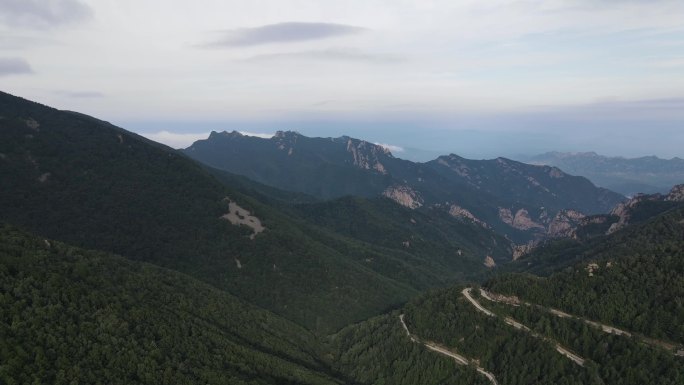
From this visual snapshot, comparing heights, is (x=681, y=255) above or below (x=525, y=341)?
above

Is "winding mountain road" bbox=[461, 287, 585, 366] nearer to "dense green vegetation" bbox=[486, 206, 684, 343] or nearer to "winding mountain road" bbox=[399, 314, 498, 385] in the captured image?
"dense green vegetation" bbox=[486, 206, 684, 343]

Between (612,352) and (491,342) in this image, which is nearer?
(612,352)

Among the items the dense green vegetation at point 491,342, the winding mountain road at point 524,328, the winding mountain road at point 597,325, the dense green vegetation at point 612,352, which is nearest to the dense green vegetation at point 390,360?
the dense green vegetation at point 491,342

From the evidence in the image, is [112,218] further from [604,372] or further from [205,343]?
[604,372]

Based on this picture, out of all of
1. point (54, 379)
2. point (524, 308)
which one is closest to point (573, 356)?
point (524, 308)

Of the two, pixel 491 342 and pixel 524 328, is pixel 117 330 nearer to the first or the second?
pixel 491 342

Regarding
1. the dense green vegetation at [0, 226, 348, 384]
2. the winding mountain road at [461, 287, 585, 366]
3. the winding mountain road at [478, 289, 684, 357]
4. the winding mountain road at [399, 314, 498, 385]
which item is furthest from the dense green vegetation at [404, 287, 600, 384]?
the dense green vegetation at [0, 226, 348, 384]

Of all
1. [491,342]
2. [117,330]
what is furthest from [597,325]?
[117,330]

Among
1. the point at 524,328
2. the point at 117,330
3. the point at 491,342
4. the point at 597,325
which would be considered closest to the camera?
the point at 117,330
